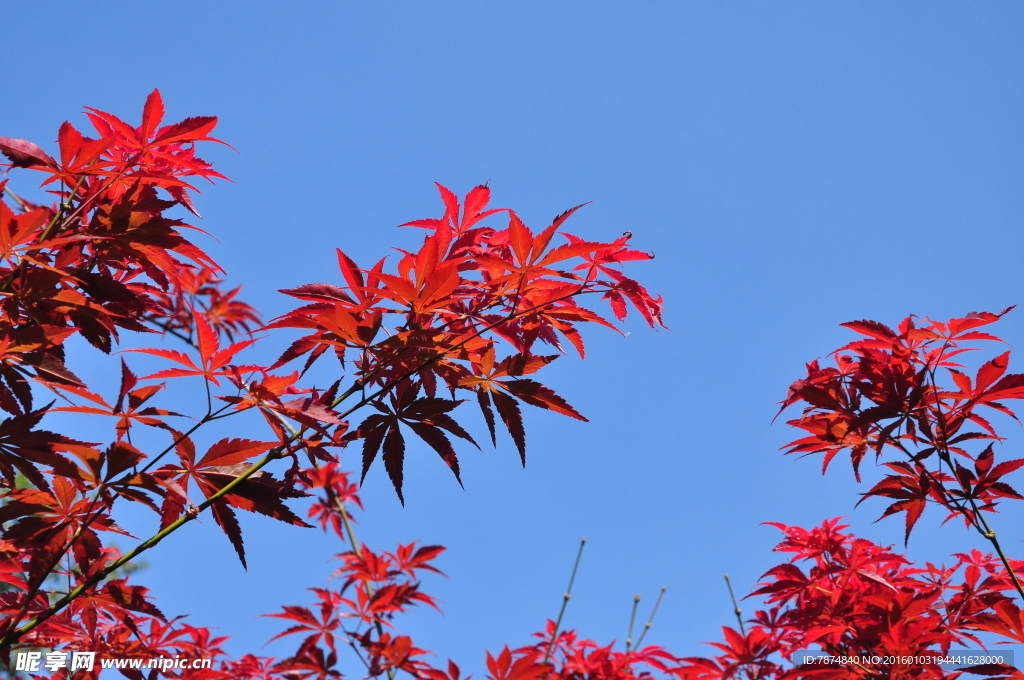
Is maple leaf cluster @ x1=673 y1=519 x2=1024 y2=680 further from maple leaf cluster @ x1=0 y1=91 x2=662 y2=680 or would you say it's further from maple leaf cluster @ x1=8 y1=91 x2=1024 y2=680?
maple leaf cluster @ x1=0 y1=91 x2=662 y2=680

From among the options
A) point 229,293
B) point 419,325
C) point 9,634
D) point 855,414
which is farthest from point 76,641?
point 229,293

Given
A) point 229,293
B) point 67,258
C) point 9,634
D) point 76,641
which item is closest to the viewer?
point 9,634

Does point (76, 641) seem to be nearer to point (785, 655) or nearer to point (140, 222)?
point (140, 222)

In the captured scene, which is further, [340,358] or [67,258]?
[340,358]

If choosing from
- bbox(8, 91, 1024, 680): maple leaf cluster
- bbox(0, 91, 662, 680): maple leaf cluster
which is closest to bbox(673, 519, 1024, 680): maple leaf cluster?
bbox(8, 91, 1024, 680): maple leaf cluster

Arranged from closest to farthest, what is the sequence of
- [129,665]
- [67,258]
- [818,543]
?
1. [67,258]
2. [129,665]
3. [818,543]

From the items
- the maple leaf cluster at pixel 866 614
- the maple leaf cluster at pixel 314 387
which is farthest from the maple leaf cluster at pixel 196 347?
the maple leaf cluster at pixel 866 614

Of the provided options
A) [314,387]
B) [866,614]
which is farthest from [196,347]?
[866,614]

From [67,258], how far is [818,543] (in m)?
3.08

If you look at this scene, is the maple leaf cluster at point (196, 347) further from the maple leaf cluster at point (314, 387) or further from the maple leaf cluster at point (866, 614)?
the maple leaf cluster at point (866, 614)

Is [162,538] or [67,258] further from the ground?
[67,258]

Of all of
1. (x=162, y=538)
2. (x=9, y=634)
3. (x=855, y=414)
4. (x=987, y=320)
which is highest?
(x=987, y=320)

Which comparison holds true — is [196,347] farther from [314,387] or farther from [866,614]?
[866,614]

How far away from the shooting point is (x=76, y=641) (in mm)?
2562
